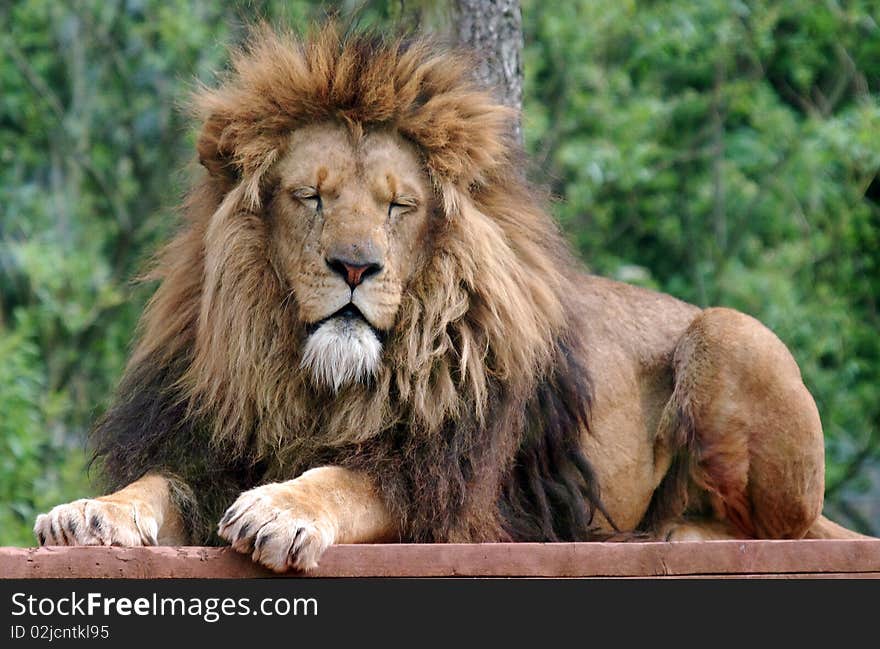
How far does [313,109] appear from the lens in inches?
137

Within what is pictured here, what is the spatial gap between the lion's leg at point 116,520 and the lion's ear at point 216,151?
77cm

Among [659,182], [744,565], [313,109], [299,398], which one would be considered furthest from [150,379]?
[659,182]

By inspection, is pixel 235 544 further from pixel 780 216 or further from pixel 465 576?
pixel 780 216

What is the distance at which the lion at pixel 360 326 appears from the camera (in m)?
3.29

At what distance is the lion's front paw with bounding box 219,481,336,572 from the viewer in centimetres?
283

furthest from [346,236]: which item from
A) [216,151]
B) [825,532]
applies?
[825,532]

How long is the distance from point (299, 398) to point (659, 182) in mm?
5043

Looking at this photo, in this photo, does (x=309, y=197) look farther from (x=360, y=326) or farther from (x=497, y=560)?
(x=497, y=560)

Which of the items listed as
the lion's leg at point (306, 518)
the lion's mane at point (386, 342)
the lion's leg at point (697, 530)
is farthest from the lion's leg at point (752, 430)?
the lion's leg at point (306, 518)

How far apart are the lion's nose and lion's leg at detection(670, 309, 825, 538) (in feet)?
3.77

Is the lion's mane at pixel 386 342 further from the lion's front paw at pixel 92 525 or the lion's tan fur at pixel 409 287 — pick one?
the lion's front paw at pixel 92 525
